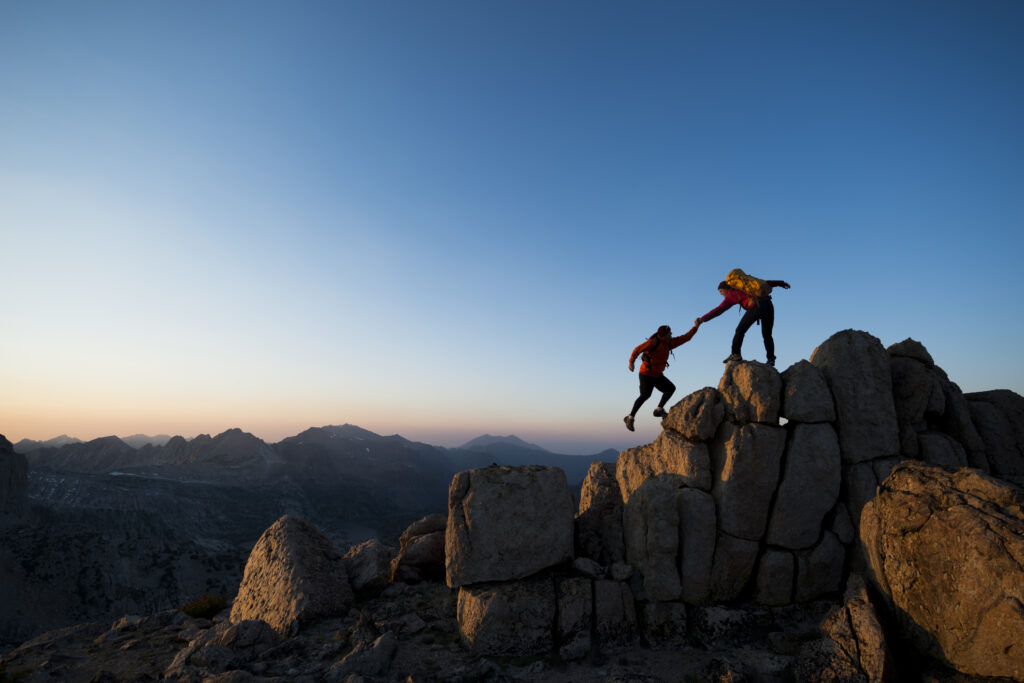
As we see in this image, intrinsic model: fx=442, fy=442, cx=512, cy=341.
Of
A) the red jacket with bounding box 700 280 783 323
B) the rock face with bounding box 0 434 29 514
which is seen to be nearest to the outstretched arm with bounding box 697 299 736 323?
the red jacket with bounding box 700 280 783 323

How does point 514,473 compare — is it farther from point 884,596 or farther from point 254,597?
point 254,597

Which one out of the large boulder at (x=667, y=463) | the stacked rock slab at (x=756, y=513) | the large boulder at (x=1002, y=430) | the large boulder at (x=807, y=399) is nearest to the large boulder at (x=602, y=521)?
the large boulder at (x=667, y=463)

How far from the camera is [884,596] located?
11219 millimetres

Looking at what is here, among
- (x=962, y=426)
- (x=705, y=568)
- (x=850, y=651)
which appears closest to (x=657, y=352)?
(x=705, y=568)

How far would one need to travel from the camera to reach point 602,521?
A: 16.0 m

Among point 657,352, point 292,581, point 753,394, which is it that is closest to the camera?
point 753,394

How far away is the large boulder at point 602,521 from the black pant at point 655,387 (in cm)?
358

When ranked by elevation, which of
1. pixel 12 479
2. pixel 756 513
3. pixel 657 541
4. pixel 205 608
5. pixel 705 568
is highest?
pixel 756 513

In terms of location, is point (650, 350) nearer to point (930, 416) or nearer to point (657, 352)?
point (657, 352)

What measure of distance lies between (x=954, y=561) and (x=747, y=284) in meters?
9.11

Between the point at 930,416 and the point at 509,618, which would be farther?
the point at 930,416

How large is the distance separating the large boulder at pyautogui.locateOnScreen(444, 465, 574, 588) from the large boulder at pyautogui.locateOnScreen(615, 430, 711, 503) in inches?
116

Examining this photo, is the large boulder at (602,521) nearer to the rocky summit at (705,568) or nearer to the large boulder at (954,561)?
the rocky summit at (705,568)

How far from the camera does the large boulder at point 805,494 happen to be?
13.5 m
